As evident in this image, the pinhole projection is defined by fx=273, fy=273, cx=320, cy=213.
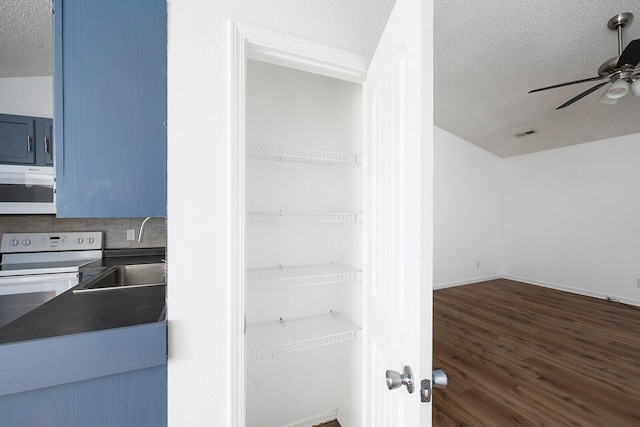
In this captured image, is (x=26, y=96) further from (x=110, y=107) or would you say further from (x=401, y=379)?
(x=401, y=379)

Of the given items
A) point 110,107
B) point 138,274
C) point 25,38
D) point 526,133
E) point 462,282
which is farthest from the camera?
point 462,282

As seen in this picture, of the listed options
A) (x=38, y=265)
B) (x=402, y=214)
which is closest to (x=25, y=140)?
(x=38, y=265)

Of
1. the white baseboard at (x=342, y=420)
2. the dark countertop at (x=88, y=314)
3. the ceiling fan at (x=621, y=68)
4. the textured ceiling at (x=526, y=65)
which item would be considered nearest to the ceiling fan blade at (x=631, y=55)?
the ceiling fan at (x=621, y=68)

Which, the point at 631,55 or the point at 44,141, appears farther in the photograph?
the point at 44,141

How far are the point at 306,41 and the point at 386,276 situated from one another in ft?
3.41

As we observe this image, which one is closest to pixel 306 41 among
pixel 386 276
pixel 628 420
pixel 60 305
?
pixel 386 276

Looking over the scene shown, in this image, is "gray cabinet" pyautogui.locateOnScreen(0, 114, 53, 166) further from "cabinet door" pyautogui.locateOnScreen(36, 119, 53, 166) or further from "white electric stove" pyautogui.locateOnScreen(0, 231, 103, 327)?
"white electric stove" pyautogui.locateOnScreen(0, 231, 103, 327)

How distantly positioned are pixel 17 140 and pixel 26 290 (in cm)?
117

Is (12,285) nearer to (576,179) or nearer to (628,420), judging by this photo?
(628,420)

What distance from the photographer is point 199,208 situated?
3.31 feet

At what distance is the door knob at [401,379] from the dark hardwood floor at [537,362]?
1486 millimetres

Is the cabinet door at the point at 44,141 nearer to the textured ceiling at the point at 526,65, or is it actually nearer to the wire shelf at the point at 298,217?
the wire shelf at the point at 298,217

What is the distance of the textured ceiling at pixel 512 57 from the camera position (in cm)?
201

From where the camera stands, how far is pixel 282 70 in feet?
5.56
